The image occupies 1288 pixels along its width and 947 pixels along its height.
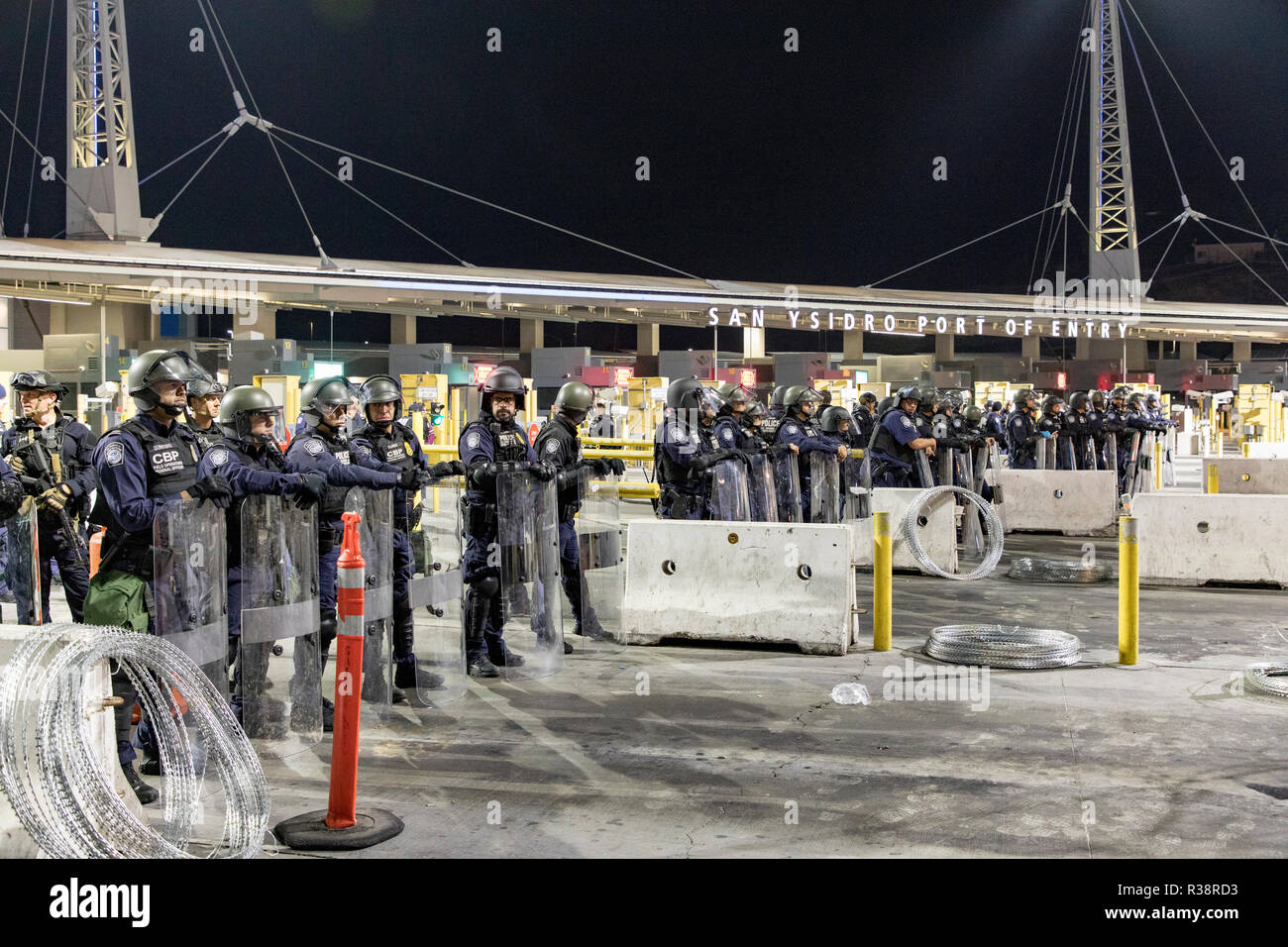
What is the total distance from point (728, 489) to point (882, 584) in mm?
3741

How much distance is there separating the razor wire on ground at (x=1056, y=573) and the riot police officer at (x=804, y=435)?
2.44 meters

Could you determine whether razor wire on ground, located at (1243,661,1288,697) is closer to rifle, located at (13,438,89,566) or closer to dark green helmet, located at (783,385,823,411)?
dark green helmet, located at (783,385,823,411)

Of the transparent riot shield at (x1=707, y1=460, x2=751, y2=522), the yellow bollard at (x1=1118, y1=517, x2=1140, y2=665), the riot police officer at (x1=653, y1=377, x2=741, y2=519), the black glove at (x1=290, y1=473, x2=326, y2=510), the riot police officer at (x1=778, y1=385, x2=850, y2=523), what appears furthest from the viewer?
the riot police officer at (x1=778, y1=385, x2=850, y2=523)

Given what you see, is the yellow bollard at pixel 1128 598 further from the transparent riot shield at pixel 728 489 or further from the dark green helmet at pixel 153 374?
the dark green helmet at pixel 153 374

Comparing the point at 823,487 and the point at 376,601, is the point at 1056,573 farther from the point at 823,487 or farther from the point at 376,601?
the point at 376,601

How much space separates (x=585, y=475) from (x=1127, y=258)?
244 ft


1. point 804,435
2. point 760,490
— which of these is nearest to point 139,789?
point 760,490

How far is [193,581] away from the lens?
6.00 meters

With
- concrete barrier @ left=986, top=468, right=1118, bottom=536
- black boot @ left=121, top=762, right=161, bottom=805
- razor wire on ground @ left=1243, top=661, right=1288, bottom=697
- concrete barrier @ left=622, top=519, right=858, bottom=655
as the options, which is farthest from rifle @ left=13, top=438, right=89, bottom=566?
concrete barrier @ left=986, top=468, right=1118, bottom=536

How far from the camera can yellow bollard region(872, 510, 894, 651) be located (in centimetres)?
909

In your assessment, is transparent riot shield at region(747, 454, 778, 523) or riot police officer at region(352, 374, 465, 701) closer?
riot police officer at region(352, 374, 465, 701)

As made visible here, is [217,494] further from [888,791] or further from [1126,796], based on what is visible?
[1126,796]

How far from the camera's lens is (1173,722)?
22.8 feet

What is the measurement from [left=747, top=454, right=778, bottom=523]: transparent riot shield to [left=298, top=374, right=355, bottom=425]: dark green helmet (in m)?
6.32
